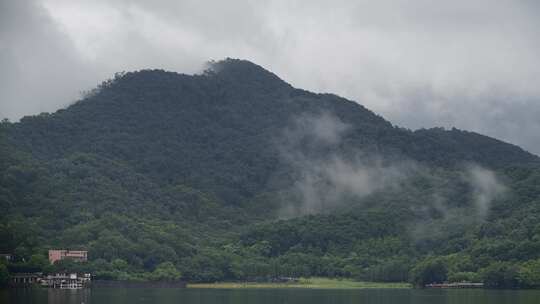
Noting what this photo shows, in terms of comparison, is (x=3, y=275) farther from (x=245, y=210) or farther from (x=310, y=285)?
(x=245, y=210)

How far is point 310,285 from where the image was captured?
12506 centimetres

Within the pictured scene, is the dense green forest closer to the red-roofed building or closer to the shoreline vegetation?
the red-roofed building

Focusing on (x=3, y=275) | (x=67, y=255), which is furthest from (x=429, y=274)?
(x=3, y=275)

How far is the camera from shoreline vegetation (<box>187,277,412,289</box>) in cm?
12150

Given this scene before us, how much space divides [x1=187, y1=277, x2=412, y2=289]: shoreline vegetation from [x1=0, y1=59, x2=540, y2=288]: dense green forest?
238 cm

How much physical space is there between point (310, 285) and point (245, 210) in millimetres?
54956

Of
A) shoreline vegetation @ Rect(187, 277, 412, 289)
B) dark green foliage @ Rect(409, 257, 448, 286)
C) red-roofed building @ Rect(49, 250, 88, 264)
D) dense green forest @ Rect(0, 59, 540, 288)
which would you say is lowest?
shoreline vegetation @ Rect(187, 277, 412, 289)

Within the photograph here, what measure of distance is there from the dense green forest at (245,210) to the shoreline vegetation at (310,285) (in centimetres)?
238

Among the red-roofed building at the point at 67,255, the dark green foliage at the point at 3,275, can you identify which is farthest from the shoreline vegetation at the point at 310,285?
the dark green foliage at the point at 3,275

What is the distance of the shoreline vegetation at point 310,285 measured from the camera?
121500mm

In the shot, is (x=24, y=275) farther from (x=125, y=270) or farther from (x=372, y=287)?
(x=372, y=287)

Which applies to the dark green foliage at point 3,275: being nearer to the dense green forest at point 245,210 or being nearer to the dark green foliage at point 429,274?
the dense green forest at point 245,210

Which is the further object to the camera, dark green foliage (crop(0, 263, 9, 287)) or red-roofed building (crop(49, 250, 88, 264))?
red-roofed building (crop(49, 250, 88, 264))

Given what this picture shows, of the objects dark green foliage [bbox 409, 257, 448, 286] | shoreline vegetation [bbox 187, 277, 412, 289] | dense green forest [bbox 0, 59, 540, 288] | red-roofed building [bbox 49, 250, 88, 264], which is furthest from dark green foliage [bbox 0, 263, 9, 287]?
dark green foliage [bbox 409, 257, 448, 286]
